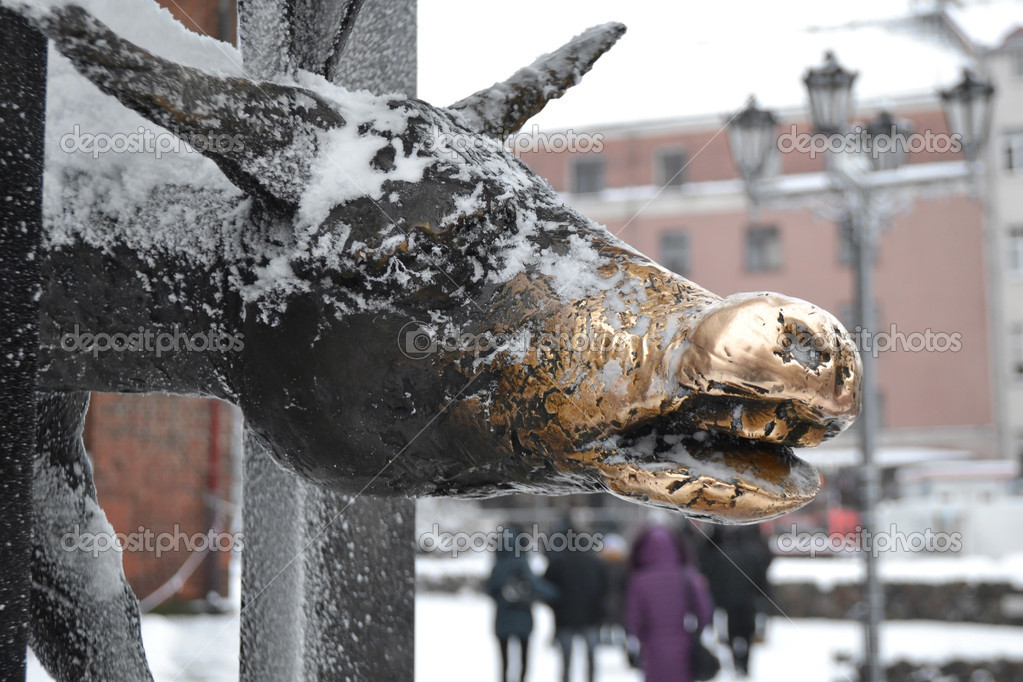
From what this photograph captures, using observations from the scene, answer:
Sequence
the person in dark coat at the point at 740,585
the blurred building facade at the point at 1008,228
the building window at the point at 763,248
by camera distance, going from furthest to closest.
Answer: the building window at the point at 763,248, the blurred building facade at the point at 1008,228, the person in dark coat at the point at 740,585

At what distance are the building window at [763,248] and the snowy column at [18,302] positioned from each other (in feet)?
113

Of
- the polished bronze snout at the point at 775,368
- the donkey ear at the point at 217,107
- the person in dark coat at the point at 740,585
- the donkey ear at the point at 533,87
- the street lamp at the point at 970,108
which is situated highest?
the street lamp at the point at 970,108

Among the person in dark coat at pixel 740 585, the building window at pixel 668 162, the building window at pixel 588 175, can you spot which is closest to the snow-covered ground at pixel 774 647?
the person in dark coat at pixel 740 585

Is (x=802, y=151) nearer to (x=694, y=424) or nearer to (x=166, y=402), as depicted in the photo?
(x=166, y=402)

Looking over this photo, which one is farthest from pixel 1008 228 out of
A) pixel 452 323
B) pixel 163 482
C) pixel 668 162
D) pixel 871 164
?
pixel 452 323

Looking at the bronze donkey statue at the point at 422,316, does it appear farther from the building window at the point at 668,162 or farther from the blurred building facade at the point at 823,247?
the building window at the point at 668,162

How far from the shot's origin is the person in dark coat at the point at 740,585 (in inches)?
435

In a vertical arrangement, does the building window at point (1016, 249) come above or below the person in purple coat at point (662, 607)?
above

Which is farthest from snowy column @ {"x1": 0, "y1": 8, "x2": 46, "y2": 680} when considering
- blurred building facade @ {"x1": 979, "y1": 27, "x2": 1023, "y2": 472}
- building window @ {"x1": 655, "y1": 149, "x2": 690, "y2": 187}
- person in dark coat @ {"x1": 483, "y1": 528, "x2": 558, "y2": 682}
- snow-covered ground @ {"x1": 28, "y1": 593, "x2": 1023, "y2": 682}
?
building window @ {"x1": 655, "y1": 149, "x2": 690, "y2": 187}

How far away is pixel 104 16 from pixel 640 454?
928 mm

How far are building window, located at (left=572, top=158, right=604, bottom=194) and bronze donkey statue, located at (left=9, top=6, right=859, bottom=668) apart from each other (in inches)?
1365

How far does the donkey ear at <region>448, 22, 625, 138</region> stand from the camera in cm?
173

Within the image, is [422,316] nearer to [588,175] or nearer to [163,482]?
[163,482]

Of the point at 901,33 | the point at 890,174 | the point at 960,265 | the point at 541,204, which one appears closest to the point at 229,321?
the point at 541,204
